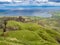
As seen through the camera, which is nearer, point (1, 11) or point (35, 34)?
point (35, 34)

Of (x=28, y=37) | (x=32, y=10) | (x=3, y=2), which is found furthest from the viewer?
(x=32, y=10)

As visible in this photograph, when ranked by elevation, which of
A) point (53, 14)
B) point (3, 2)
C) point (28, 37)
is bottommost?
point (53, 14)

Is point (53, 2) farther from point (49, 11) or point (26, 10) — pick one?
point (26, 10)

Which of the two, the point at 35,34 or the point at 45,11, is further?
the point at 45,11

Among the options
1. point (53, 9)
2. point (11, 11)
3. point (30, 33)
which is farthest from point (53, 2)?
point (30, 33)

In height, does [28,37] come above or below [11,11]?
above

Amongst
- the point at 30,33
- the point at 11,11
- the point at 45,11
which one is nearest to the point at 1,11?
the point at 11,11

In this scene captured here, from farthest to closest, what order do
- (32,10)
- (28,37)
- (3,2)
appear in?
(32,10) → (3,2) → (28,37)

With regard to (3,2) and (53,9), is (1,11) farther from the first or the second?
(53,9)

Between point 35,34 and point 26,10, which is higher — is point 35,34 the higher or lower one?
the higher one
